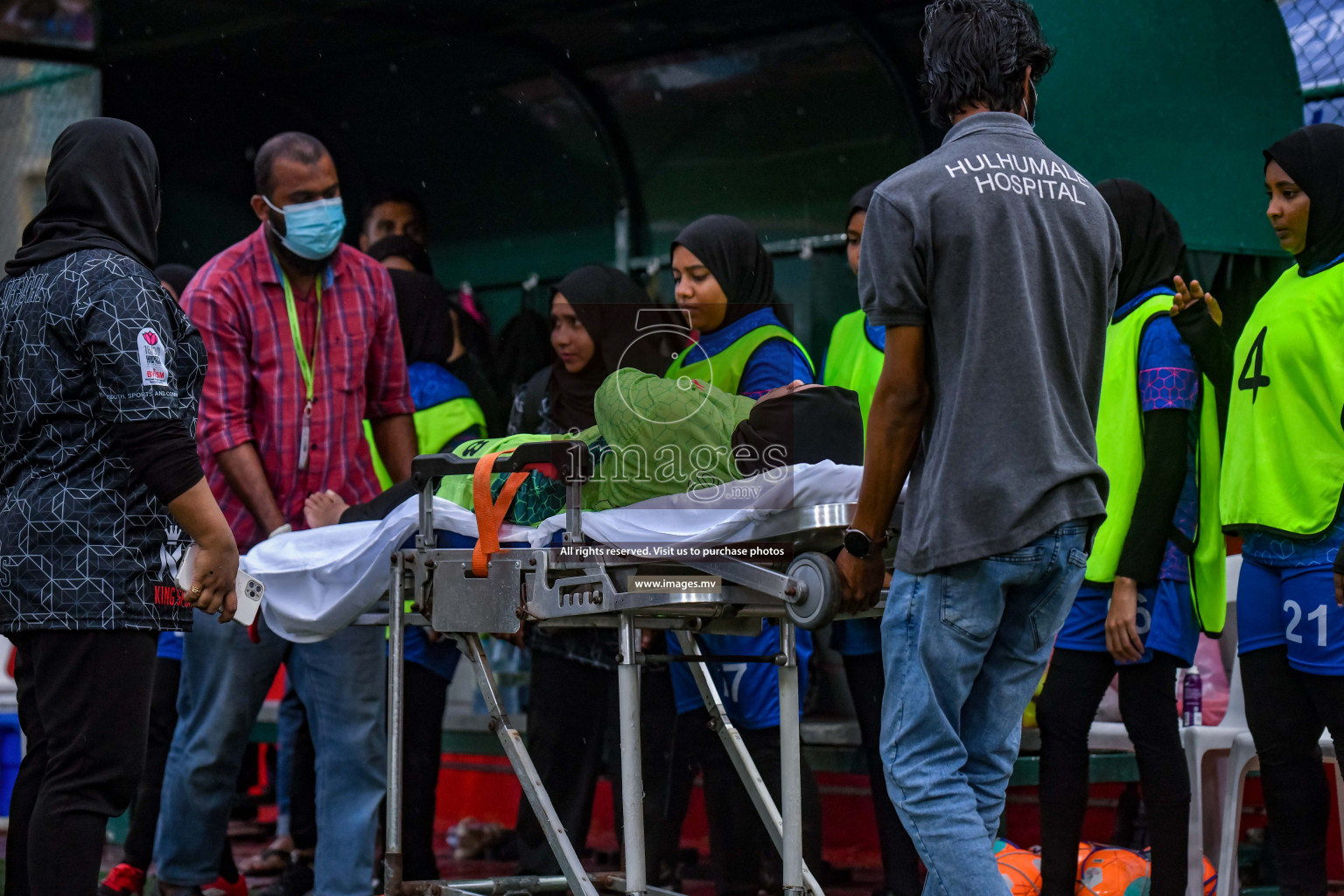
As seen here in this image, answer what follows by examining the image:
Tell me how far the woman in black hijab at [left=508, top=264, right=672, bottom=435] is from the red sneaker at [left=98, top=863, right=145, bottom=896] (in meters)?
1.65

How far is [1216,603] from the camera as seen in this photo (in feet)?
13.2

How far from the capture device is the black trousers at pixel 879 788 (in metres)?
4.23

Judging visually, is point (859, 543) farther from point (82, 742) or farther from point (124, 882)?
point (124, 882)

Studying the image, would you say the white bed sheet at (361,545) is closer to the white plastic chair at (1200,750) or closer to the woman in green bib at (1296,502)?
the woman in green bib at (1296,502)

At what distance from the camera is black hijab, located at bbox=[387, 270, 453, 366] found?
215 inches

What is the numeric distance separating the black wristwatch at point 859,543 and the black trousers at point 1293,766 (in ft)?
4.64

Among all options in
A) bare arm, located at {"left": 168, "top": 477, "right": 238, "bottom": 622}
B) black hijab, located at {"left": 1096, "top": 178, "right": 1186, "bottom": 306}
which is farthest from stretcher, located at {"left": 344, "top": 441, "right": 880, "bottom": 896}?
black hijab, located at {"left": 1096, "top": 178, "right": 1186, "bottom": 306}

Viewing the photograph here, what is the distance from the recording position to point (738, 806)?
14.4 feet

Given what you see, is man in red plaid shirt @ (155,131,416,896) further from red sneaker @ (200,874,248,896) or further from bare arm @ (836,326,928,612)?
bare arm @ (836,326,928,612)

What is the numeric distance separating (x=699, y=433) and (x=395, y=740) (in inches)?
44.2

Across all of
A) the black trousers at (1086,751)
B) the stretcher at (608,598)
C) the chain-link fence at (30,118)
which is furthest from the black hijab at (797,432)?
the chain-link fence at (30,118)

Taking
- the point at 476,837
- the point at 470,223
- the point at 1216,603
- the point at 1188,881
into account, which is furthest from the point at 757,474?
the point at 470,223

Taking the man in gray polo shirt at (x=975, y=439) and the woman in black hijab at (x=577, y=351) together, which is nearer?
the man in gray polo shirt at (x=975, y=439)

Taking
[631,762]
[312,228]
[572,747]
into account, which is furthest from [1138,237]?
[312,228]
